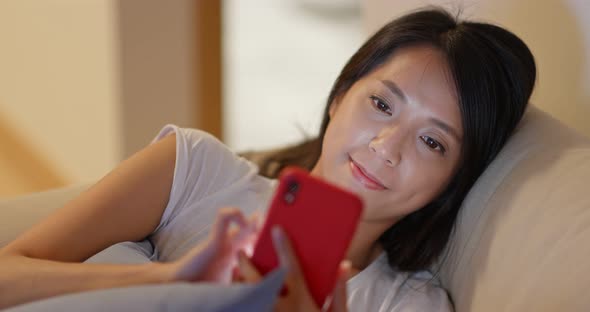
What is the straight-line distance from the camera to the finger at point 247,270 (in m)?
0.80

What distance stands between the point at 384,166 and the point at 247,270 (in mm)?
456

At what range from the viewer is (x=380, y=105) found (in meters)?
1.27

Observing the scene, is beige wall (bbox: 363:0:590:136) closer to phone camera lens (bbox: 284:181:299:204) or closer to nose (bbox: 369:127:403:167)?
nose (bbox: 369:127:403:167)

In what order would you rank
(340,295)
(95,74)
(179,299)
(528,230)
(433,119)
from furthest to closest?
(95,74)
(433,119)
(528,230)
(340,295)
(179,299)

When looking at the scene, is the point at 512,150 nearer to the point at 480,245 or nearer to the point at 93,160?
the point at 480,245

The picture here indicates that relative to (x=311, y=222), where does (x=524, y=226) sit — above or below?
below

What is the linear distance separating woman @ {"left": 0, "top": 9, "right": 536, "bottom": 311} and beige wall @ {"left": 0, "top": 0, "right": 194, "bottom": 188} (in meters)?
1.09

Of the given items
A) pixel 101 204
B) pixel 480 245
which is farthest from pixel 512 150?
pixel 101 204

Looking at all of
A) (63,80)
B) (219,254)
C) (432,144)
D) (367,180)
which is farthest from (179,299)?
(63,80)

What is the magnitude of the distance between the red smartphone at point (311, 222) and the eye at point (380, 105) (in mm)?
490

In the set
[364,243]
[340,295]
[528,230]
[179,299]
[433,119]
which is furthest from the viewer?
[364,243]

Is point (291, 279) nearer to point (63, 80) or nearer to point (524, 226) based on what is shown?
point (524, 226)

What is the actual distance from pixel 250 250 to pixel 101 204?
411 millimetres

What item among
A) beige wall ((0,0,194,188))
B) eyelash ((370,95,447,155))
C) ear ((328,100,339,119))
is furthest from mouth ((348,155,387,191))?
beige wall ((0,0,194,188))
